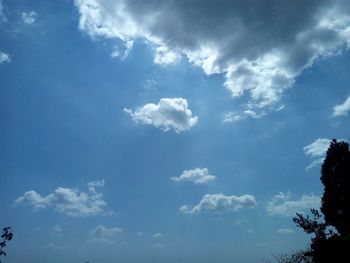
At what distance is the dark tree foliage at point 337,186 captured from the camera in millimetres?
34938

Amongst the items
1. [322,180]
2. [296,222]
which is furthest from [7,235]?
[322,180]

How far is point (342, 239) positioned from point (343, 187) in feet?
34.9

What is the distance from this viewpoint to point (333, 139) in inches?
1484

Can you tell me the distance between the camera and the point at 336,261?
86.2ft

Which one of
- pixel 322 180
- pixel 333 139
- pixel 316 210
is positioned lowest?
pixel 316 210

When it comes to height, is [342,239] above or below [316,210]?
below

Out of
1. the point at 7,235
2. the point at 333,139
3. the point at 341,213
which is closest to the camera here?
the point at 341,213

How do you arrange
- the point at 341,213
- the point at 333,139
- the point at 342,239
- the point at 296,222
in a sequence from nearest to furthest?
1. the point at 342,239
2. the point at 341,213
3. the point at 333,139
4. the point at 296,222

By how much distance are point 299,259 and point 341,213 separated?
9.67 meters

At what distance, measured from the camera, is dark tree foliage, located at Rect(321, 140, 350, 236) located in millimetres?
34938

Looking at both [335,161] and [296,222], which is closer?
[335,161]

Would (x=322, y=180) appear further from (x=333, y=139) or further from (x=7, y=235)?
(x=7, y=235)

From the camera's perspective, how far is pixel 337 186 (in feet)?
118

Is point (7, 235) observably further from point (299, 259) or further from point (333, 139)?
point (333, 139)
